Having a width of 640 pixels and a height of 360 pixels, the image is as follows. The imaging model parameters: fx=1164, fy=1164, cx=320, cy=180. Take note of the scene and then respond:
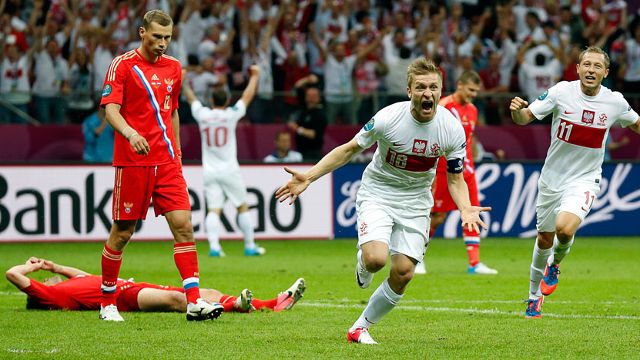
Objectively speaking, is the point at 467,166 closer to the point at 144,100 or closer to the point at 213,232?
the point at 213,232

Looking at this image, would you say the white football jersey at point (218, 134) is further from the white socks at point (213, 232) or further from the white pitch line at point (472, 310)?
the white pitch line at point (472, 310)

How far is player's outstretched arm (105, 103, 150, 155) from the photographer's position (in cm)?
899

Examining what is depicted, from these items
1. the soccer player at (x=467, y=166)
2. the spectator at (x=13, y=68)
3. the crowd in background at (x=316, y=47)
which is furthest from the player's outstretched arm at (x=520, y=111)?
the spectator at (x=13, y=68)

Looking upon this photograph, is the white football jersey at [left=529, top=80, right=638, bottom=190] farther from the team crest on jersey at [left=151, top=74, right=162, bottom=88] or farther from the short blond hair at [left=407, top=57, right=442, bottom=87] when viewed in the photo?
the team crest on jersey at [left=151, top=74, right=162, bottom=88]

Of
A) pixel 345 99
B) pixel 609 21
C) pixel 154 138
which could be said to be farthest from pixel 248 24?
pixel 154 138

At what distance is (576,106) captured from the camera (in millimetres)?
10492

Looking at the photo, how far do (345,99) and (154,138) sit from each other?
11326 millimetres

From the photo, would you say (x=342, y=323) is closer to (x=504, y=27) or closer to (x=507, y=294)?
(x=507, y=294)

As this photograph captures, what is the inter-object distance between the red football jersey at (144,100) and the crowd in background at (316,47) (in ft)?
33.1

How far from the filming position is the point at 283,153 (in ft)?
65.1

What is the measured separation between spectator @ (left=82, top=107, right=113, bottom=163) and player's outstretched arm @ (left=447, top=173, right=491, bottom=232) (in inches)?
465

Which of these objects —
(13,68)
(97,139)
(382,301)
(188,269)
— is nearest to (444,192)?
(188,269)

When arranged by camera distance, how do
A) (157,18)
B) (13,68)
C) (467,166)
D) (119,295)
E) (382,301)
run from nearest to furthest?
(382,301) < (157,18) < (119,295) < (467,166) < (13,68)

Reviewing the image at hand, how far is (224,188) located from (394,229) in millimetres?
8907
